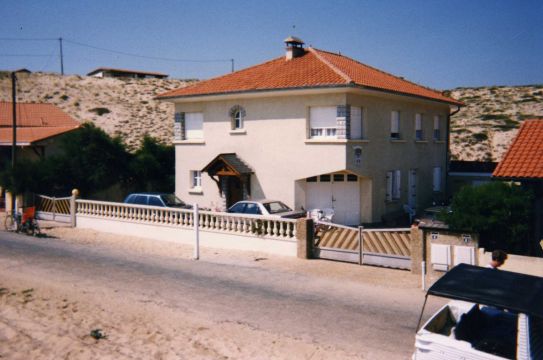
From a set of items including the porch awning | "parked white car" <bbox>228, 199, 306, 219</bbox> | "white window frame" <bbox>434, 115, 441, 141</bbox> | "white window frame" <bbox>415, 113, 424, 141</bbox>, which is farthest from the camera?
"white window frame" <bbox>434, 115, 441, 141</bbox>

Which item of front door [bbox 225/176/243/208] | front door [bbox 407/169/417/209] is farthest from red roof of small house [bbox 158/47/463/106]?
front door [bbox 225/176/243/208]

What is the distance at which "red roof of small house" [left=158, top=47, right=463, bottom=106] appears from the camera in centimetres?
2180

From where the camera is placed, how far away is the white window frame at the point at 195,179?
26.5 m

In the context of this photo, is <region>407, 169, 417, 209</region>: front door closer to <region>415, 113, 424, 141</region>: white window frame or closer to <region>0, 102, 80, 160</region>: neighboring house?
<region>415, 113, 424, 141</region>: white window frame

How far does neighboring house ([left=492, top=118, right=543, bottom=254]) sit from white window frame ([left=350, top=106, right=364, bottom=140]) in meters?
7.08

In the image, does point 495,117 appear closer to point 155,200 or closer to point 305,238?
point 155,200

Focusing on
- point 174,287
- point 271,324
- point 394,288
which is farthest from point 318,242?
point 271,324

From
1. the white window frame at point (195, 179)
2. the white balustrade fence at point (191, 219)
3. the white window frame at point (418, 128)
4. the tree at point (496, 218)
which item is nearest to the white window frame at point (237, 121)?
the white window frame at point (195, 179)

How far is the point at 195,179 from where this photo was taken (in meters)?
26.7

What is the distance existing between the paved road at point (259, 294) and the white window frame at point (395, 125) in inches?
514

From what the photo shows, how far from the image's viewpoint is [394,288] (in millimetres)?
12398

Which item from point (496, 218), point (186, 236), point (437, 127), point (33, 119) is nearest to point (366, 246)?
point (496, 218)

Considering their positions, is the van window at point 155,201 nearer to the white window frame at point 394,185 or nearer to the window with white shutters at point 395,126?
the white window frame at point 394,185

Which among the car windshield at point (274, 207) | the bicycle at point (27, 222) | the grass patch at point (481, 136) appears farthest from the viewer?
the grass patch at point (481, 136)
